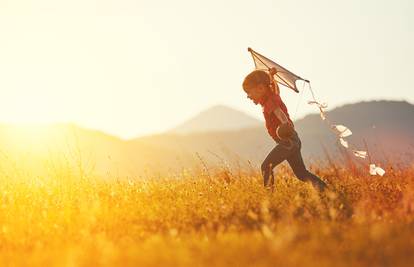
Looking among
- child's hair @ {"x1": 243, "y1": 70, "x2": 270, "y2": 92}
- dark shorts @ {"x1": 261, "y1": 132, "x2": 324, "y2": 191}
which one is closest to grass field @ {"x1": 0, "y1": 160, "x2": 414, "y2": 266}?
dark shorts @ {"x1": 261, "y1": 132, "x2": 324, "y2": 191}

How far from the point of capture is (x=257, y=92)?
10133 millimetres

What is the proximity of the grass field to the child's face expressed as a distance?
4.46ft

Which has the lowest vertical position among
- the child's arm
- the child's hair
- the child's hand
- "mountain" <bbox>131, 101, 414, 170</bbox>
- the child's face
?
"mountain" <bbox>131, 101, 414, 170</bbox>

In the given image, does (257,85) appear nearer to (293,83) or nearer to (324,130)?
(293,83)

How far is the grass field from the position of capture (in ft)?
18.0

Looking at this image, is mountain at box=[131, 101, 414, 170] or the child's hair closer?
the child's hair

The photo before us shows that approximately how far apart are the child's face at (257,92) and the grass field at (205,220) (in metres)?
1.36

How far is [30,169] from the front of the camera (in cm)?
1227

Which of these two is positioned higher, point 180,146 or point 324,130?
point 180,146

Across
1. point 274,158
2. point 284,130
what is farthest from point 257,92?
point 274,158

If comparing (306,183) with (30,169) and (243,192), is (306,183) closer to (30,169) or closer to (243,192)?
(243,192)

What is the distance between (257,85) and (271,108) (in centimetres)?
42

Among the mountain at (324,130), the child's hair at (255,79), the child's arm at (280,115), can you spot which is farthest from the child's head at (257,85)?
the mountain at (324,130)

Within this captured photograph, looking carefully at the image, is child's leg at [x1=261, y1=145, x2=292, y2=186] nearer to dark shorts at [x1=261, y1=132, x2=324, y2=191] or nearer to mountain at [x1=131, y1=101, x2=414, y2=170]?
dark shorts at [x1=261, y1=132, x2=324, y2=191]
